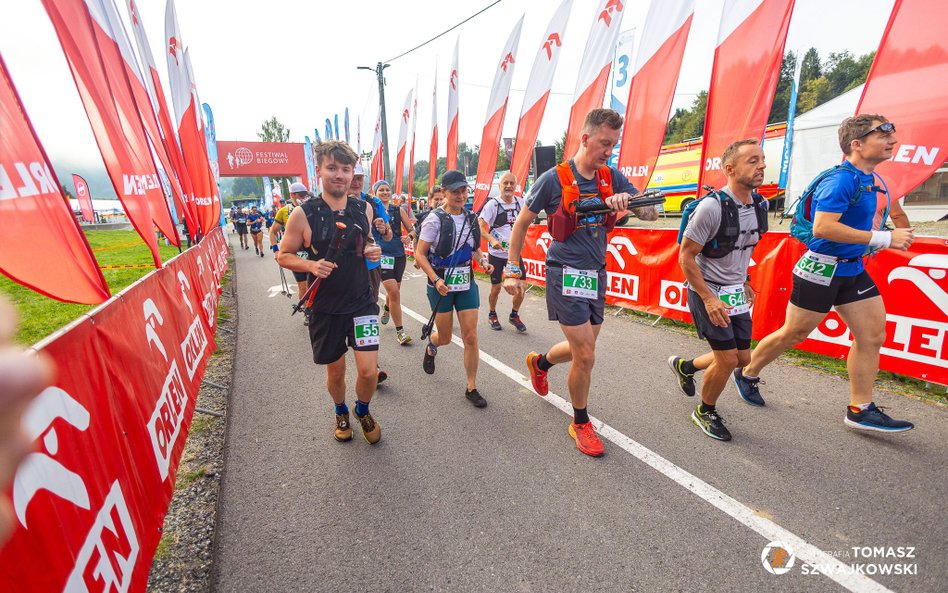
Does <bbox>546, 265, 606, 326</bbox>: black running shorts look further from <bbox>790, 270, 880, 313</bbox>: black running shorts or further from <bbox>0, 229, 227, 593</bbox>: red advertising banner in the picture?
<bbox>0, 229, 227, 593</bbox>: red advertising banner

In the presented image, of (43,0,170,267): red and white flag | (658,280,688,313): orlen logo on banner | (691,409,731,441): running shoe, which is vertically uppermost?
(43,0,170,267): red and white flag

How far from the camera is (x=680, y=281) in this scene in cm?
598

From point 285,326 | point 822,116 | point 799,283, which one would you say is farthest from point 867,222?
point 822,116

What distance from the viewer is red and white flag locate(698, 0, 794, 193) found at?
580cm

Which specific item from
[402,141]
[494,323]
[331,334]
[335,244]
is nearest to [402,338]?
[494,323]

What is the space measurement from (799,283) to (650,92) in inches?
217

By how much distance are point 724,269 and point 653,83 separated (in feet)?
18.6

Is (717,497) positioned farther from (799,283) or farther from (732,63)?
(732,63)

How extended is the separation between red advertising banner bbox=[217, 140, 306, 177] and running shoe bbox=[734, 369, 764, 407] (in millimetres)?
36233

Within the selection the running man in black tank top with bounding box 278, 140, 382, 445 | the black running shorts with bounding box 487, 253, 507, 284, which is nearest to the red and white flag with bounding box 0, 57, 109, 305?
the running man in black tank top with bounding box 278, 140, 382, 445

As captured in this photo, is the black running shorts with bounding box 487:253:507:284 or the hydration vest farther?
the black running shorts with bounding box 487:253:507:284

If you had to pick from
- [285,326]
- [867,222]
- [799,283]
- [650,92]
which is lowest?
[285,326]

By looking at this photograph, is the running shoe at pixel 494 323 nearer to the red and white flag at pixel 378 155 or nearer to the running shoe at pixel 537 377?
the running shoe at pixel 537 377

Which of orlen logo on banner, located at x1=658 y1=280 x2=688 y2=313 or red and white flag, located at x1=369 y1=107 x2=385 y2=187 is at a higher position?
red and white flag, located at x1=369 y1=107 x2=385 y2=187
